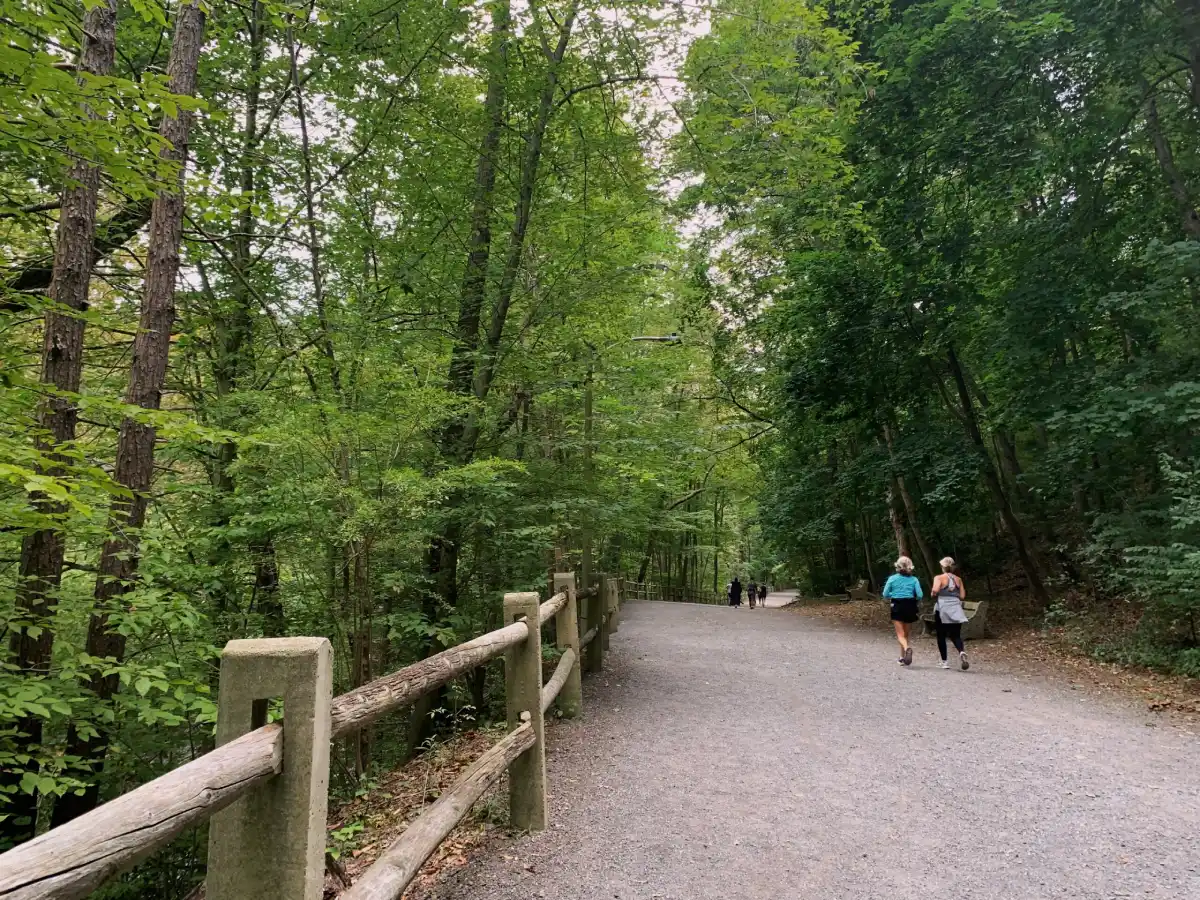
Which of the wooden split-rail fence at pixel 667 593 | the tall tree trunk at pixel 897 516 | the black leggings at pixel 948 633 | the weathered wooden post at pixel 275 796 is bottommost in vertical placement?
the wooden split-rail fence at pixel 667 593

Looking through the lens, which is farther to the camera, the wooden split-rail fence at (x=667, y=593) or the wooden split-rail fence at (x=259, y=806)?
the wooden split-rail fence at (x=667, y=593)

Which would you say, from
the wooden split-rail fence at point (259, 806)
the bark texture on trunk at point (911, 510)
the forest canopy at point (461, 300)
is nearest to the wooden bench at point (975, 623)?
the forest canopy at point (461, 300)

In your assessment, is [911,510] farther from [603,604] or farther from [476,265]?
[476,265]

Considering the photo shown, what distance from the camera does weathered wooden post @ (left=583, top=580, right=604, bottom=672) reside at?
8.41m

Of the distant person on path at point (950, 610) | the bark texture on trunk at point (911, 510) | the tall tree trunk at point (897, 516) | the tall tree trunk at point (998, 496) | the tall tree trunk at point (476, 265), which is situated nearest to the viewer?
the tall tree trunk at point (476, 265)

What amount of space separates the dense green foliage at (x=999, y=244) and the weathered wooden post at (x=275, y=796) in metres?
6.32

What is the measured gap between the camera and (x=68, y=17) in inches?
148

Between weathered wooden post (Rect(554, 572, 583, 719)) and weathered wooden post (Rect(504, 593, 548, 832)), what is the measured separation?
180cm

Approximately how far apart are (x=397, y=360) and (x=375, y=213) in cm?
271

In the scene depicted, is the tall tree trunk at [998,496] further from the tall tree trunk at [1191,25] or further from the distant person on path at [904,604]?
the tall tree trunk at [1191,25]

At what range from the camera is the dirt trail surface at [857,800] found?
308 centimetres

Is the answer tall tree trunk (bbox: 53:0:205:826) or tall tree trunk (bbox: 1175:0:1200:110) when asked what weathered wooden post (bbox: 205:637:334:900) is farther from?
tall tree trunk (bbox: 1175:0:1200:110)

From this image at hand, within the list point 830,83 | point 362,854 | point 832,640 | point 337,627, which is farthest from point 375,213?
point 832,640

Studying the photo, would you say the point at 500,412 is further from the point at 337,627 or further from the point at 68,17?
the point at 68,17
